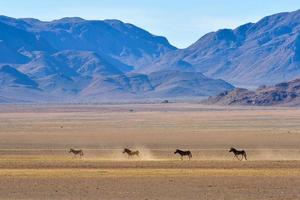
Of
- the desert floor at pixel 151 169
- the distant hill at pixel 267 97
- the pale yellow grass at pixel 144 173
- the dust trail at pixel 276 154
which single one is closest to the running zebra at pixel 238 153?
the desert floor at pixel 151 169

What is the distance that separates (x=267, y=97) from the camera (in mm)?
158750

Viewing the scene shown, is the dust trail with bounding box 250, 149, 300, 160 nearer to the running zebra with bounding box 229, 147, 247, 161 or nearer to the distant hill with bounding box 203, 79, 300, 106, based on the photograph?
the running zebra with bounding box 229, 147, 247, 161

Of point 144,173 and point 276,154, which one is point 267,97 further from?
point 144,173

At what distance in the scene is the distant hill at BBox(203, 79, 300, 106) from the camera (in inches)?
6122

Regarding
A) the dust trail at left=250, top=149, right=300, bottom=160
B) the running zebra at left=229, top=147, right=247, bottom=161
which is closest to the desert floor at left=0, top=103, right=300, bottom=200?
the dust trail at left=250, top=149, right=300, bottom=160

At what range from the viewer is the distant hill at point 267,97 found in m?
156

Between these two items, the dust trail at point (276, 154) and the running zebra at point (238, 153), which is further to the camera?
the dust trail at point (276, 154)

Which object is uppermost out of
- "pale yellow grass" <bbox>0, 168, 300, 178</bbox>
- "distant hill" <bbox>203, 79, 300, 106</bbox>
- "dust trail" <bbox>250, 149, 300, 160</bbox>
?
"distant hill" <bbox>203, 79, 300, 106</bbox>

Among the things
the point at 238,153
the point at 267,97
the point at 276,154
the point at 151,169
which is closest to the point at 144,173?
the point at 151,169

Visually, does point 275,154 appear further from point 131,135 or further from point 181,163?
point 131,135

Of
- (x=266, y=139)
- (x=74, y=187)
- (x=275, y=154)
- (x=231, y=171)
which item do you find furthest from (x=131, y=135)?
(x=74, y=187)

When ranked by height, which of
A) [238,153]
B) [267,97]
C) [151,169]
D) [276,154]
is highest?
[267,97]

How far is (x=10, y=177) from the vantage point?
32000 millimetres

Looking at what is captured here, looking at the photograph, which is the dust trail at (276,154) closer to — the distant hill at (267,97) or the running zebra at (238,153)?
the running zebra at (238,153)
